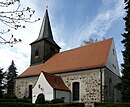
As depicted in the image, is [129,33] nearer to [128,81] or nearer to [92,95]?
[128,81]

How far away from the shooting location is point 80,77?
23172 millimetres

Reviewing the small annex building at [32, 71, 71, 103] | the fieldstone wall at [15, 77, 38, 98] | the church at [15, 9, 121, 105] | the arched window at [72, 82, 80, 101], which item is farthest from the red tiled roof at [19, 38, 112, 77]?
the small annex building at [32, 71, 71, 103]

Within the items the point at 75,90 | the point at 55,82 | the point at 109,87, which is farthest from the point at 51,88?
the point at 109,87

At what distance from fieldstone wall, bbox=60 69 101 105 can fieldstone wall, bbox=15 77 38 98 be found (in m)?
6.44

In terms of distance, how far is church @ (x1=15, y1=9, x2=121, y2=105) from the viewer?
71.4ft

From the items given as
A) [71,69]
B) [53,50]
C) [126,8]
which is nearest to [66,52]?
[53,50]

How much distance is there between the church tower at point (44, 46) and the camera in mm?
29953

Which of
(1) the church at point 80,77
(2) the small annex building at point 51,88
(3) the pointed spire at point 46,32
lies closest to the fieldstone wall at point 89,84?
(1) the church at point 80,77

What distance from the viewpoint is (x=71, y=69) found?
23.9 metres

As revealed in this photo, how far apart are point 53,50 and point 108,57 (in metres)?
10.5

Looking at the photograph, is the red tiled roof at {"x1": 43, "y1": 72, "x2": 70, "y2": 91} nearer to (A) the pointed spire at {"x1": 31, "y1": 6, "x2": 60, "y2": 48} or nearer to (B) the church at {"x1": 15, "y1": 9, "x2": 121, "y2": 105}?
(B) the church at {"x1": 15, "y1": 9, "x2": 121, "y2": 105}

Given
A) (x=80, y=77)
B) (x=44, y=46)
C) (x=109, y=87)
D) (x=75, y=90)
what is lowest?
(x=75, y=90)

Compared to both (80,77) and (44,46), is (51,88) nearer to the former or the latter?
(80,77)

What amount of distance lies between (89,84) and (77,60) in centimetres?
381
